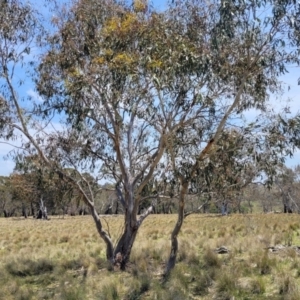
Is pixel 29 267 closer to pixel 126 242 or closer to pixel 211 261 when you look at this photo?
pixel 126 242

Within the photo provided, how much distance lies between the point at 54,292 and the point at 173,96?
5.03 m

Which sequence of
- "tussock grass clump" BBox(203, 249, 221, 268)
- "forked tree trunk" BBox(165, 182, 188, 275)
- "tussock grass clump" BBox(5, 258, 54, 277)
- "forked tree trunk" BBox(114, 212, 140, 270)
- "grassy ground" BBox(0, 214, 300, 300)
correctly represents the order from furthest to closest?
"tussock grass clump" BBox(5, 258, 54, 277) < "forked tree trunk" BBox(114, 212, 140, 270) < "tussock grass clump" BBox(203, 249, 221, 268) < "forked tree trunk" BBox(165, 182, 188, 275) < "grassy ground" BBox(0, 214, 300, 300)

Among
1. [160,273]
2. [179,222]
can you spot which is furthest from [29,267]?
[179,222]

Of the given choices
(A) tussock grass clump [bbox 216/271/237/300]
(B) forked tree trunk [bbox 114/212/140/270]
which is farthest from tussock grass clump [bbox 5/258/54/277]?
(A) tussock grass clump [bbox 216/271/237/300]

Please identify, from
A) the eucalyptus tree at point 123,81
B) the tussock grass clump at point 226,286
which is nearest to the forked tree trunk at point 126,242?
the eucalyptus tree at point 123,81

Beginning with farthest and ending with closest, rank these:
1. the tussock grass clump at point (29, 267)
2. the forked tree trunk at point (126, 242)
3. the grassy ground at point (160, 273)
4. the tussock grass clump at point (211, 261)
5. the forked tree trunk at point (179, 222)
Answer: the tussock grass clump at point (29, 267) → the forked tree trunk at point (126, 242) → the tussock grass clump at point (211, 261) → the forked tree trunk at point (179, 222) → the grassy ground at point (160, 273)

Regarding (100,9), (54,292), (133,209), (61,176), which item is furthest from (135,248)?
(100,9)

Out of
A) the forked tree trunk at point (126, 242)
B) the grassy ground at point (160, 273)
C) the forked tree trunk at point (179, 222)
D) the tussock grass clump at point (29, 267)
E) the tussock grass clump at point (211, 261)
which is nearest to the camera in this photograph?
the grassy ground at point (160, 273)

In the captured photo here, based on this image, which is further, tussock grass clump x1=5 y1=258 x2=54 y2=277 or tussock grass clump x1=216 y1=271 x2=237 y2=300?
→ tussock grass clump x1=5 y1=258 x2=54 y2=277

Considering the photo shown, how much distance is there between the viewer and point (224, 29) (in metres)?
8.02

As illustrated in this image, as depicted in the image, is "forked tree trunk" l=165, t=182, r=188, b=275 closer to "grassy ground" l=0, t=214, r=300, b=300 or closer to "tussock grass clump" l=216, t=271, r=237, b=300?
"grassy ground" l=0, t=214, r=300, b=300

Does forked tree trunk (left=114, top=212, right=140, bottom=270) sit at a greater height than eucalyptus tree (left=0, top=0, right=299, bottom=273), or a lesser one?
lesser

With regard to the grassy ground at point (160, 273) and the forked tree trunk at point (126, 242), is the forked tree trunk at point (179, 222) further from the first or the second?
the forked tree trunk at point (126, 242)

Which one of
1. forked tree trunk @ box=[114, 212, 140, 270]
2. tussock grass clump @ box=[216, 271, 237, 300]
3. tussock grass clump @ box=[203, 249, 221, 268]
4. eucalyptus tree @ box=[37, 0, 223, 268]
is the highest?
eucalyptus tree @ box=[37, 0, 223, 268]
